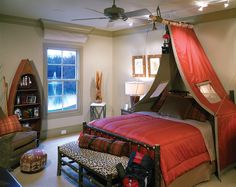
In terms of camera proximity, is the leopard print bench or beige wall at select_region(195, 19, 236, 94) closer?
the leopard print bench

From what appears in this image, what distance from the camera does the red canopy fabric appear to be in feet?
11.4

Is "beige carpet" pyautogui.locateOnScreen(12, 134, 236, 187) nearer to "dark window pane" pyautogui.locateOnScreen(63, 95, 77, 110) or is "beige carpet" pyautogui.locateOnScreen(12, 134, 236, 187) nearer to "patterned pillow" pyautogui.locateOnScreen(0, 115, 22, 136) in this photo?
"patterned pillow" pyautogui.locateOnScreen(0, 115, 22, 136)

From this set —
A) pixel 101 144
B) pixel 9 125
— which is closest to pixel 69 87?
pixel 9 125

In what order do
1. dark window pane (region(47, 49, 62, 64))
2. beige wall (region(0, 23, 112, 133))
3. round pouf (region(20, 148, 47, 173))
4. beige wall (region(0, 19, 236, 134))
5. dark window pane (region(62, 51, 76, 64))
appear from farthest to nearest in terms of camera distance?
dark window pane (region(62, 51, 76, 64)) → dark window pane (region(47, 49, 62, 64)) → beige wall (region(0, 23, 112, 133)) → beige wall (region(0, 19, 236, 134)) → round pouf (region(20, 148, 47, 173))

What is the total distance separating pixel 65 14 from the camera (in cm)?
456

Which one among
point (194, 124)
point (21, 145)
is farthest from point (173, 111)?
point (21, 145)

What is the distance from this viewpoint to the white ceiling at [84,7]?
12.2 ft

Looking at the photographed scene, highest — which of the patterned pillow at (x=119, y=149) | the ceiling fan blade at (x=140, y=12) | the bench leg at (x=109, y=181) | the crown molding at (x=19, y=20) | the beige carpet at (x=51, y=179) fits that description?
the crown molding at (x=19, y=20)

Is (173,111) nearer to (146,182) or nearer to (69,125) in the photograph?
(146,182)

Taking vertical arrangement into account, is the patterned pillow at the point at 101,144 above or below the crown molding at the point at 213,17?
A: below

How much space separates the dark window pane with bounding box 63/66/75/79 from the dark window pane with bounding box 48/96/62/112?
571 mm

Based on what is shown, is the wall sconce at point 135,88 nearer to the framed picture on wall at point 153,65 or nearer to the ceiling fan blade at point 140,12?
the framed picture on wall at point 153,65

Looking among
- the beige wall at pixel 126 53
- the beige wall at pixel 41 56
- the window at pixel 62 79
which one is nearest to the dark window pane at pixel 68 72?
the window at pixel 62 79

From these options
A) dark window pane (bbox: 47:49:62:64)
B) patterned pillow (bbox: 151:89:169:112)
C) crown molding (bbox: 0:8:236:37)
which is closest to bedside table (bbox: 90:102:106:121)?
dark window pane (bbox: 47:49:62:64)
